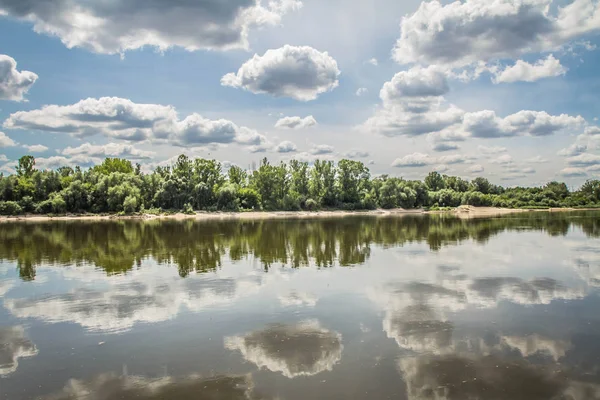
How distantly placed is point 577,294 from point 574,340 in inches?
286

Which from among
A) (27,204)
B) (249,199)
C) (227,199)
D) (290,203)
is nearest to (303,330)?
(227,199)

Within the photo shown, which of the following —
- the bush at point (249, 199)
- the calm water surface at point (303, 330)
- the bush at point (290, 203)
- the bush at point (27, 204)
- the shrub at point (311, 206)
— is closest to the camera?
the calm water surface at point (303, 330)

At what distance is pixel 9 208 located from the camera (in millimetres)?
92188

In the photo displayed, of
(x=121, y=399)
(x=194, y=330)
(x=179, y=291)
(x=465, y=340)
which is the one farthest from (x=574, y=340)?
(x=179, y=291)

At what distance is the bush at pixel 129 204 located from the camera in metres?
96.9

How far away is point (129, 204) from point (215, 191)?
21850mm

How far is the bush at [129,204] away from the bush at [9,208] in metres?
23.1

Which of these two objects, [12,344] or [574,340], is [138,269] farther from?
[574,340]

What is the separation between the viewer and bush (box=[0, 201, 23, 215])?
301 feet

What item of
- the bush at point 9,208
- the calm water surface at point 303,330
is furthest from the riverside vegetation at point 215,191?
the calm water surface at point 303,330

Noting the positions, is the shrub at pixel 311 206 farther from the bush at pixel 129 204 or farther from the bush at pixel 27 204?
the bush at pixel 27 204

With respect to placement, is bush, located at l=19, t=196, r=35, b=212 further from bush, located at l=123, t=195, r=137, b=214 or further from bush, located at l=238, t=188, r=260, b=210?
bush, located at l=238, t=188, r=260, b=210

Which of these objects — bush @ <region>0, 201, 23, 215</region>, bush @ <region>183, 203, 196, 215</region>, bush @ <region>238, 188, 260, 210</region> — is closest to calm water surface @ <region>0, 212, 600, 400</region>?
bush @ <region>183, 203, 196, 215</region>

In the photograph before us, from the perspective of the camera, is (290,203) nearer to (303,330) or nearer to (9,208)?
(9,208)
